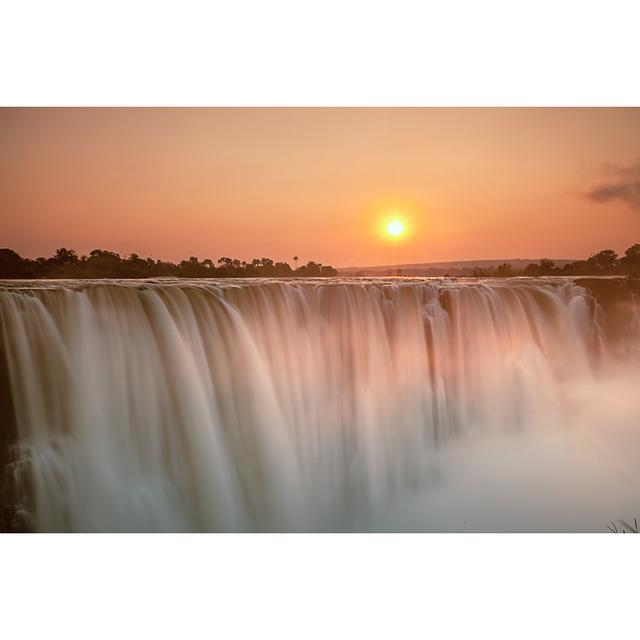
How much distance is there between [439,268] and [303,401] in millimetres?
850

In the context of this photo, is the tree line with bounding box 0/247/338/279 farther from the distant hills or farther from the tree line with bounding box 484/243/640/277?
the tree line with bounding box 484/243/640/277

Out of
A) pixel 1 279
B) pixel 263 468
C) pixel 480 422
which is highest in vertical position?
pixel 1 279

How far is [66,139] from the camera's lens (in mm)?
2168

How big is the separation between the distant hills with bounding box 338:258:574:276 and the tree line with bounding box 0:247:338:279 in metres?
0.13

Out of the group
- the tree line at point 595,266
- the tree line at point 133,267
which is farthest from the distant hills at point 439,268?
the tree line at point 133,267

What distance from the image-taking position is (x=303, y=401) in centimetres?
226

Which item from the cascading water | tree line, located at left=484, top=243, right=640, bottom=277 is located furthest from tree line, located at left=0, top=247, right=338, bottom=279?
tree line, located at left=484, top=243, right=640, bottom=277

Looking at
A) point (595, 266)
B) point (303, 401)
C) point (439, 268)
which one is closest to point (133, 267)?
point (303, 401)

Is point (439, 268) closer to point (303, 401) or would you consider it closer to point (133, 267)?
point (303, 401)

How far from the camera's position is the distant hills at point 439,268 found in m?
2.29
